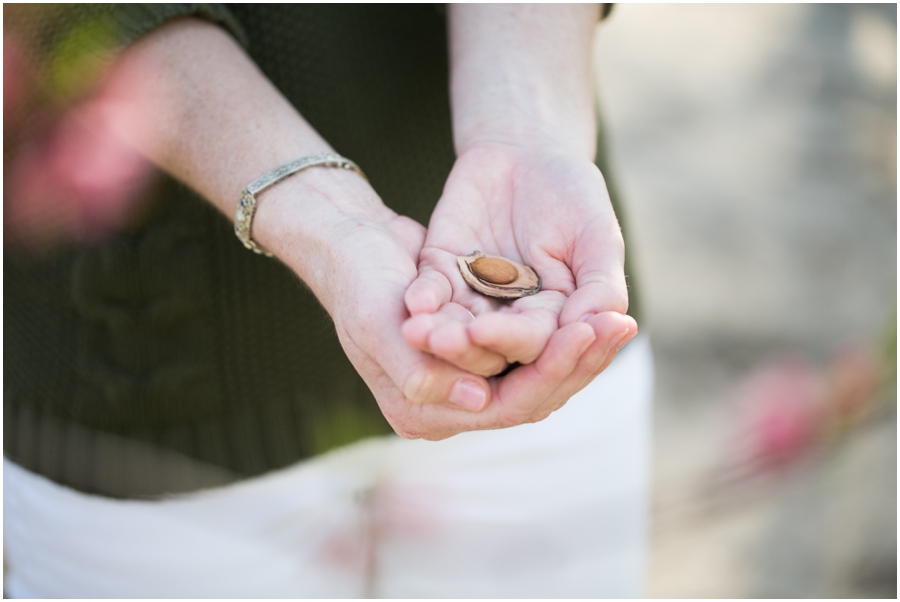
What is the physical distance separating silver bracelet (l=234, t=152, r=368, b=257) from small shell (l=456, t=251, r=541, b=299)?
287 mm

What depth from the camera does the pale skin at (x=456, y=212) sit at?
90 cm

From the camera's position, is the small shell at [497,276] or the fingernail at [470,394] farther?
the small shell at [497,276]

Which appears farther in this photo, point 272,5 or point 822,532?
point 822,532

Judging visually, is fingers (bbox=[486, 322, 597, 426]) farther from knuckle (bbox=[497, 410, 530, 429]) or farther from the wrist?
the wrist

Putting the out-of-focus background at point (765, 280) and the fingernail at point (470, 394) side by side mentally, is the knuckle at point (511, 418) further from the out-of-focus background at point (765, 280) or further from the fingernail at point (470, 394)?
the out-of-focus background at point (765, 280)

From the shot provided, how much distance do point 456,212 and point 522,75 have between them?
0.35 metres

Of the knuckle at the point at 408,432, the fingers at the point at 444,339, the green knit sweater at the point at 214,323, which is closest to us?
the fingers at the point at 444,339

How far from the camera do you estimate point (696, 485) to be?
313 centimetres

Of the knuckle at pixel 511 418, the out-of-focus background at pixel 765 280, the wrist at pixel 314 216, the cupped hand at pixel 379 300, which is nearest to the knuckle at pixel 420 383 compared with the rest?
the cupped hand at pixel 379 300

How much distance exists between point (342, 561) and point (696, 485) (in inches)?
81.7

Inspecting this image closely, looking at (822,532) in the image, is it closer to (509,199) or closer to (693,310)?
(693,310)

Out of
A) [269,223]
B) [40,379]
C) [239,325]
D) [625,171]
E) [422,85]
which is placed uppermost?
[625,171]

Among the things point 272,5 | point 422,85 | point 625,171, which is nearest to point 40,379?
point 272,5

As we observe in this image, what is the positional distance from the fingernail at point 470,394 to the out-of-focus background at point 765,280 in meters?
0.85
